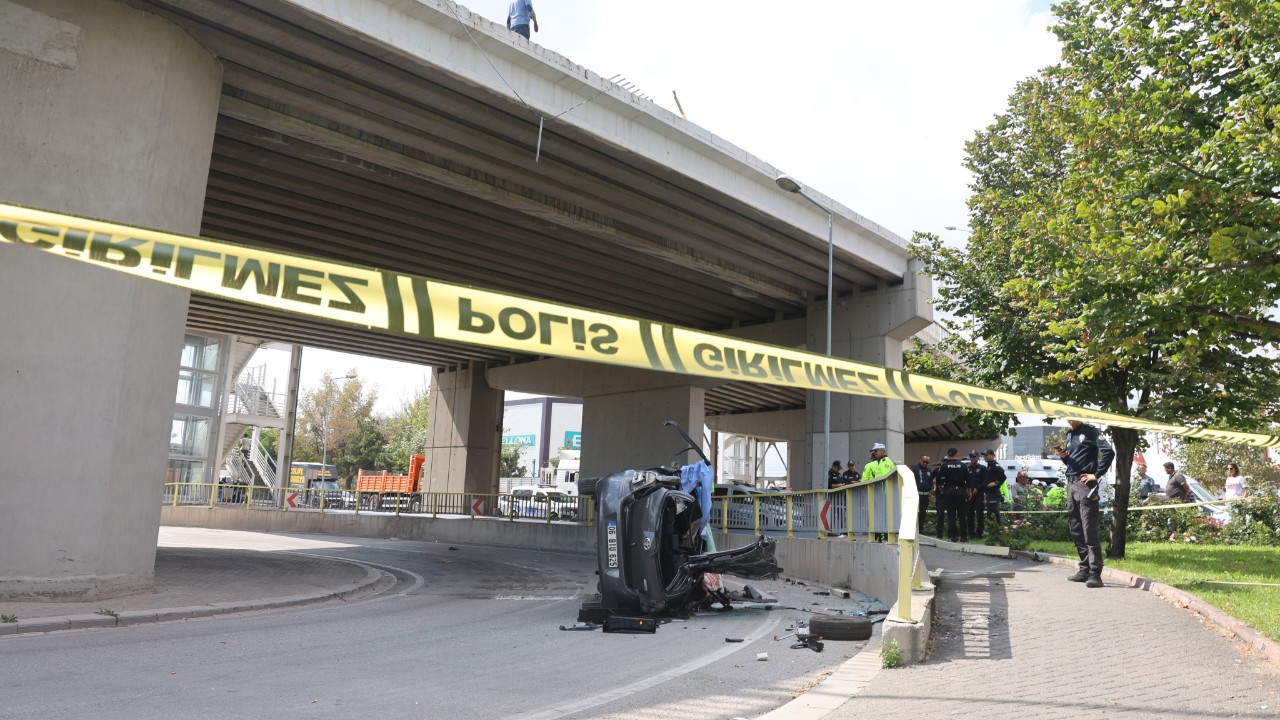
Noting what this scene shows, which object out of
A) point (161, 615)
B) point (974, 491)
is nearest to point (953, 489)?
point (974, 491)

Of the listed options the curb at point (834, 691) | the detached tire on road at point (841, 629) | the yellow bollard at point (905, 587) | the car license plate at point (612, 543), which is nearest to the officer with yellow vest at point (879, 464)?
the detached tire on road at point (841, 629)

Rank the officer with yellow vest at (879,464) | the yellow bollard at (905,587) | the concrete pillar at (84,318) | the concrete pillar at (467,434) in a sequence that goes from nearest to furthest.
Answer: the yellow bollard at (905,587) → the concrete pillar at (84,318) → the officer with yellow vest at (879,464) → the concrete pillar at (467,434)

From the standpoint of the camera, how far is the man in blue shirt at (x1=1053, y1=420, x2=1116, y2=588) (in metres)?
9.62

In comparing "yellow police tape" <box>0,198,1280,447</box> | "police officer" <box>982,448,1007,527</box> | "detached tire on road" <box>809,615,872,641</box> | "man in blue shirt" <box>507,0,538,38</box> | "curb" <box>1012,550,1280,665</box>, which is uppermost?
"man in blue shirt" <box>507,0,538,38</box>

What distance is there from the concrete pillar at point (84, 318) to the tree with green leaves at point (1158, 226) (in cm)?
1186

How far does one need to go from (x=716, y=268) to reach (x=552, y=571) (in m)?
11.0

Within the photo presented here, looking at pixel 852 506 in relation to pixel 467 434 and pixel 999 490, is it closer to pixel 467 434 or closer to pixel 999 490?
pixel 999 490

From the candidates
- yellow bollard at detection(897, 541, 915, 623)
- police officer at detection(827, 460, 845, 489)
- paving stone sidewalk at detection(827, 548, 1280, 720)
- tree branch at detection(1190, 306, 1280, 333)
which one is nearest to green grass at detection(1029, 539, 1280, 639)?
paving stone sidewalk at detection(827, 548, 1280, 720)

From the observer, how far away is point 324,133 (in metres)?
16.4

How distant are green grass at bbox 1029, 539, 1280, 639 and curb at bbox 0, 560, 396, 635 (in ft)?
32.4

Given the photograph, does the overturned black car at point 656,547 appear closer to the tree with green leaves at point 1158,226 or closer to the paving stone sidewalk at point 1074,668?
the paving stone sidewalk at point 1074,668

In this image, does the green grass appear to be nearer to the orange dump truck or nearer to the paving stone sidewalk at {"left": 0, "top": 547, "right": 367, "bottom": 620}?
the paving stone sidewalk at {"left": 0, "top": 547, "right": 367, "bottom": 620}

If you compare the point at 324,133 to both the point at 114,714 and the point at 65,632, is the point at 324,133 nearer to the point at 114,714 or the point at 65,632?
the point at 65,632

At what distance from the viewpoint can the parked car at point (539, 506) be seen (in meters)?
25.4
